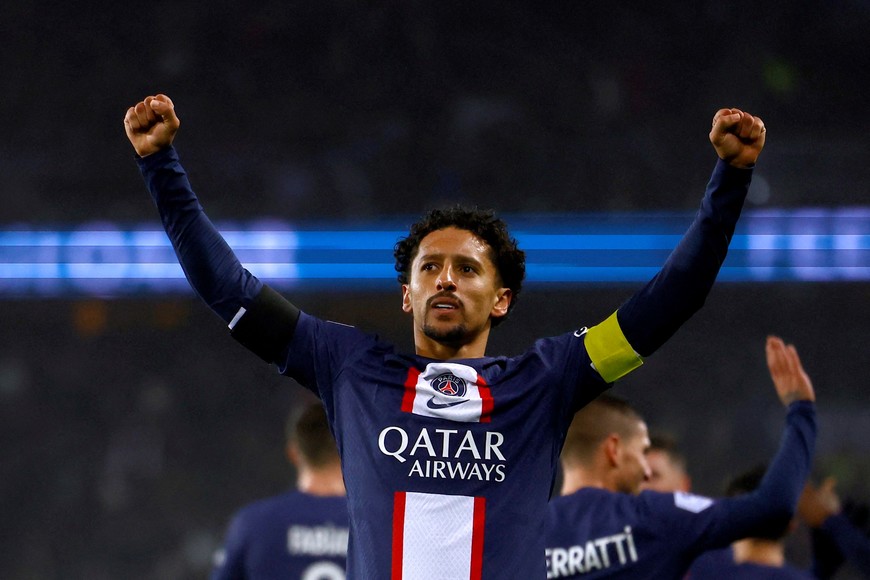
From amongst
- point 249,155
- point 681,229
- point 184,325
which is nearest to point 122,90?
point 249,155

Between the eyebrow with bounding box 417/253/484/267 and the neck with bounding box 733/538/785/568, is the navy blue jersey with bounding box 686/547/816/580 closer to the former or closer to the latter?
the neck with bounding box 733/538/785/568

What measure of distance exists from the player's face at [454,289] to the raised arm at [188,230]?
34 centimetres

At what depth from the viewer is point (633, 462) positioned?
3426 millimetres

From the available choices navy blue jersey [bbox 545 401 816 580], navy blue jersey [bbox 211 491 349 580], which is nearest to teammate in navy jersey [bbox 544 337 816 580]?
navy blue jersey [bbox 545 401 816 580]

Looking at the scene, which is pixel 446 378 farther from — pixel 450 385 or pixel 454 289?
pixel 454 289

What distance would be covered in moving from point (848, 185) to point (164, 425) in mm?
5036

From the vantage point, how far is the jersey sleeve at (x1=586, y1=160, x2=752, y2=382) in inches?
83.3

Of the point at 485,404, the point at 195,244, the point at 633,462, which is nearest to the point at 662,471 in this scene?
the point at 633,462

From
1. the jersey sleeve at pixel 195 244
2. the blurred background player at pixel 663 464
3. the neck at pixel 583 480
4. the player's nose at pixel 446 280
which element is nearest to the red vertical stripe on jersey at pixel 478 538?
the player's nose at pixel 446 280

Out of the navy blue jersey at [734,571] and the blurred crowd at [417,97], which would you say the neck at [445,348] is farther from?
the blurred crowd at [417,97]

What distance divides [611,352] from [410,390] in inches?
16.2

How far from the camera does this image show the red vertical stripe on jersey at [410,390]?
2.18 meters

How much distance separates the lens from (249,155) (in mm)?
7910

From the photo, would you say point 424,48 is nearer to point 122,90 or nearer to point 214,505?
point 122,90
